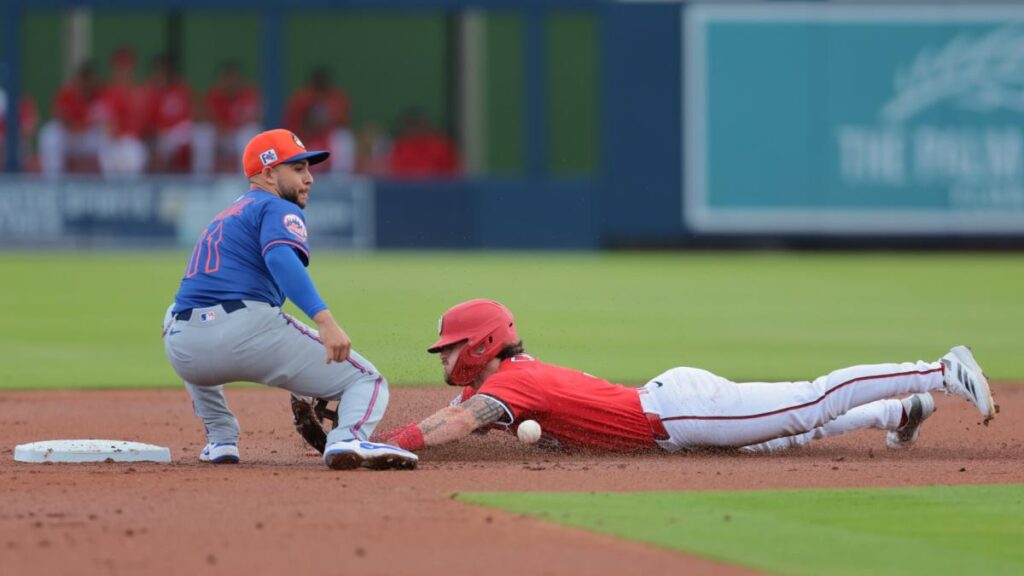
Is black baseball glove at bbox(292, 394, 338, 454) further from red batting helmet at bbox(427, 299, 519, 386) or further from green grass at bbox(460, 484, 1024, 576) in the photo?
green grass at bbox(460, 484, 1024, 576)

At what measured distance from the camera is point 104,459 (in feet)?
23.6

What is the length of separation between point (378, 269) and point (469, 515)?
15.5 metres

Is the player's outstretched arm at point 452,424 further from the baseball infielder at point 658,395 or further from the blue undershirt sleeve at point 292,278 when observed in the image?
the blue undershirt sleeve at point 292,278

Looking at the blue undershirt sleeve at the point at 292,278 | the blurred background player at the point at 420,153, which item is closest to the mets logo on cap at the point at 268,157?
the blue undershirt sleeve at the point at 292,278

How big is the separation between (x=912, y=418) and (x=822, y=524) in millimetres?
2123

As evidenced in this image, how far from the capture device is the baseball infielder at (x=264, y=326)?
671cm

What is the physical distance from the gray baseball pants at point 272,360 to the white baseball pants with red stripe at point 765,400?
122 centimetres

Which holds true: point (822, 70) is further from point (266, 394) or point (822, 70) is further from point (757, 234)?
point (266, 394)

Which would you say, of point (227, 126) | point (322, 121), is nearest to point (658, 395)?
point (227, 126)

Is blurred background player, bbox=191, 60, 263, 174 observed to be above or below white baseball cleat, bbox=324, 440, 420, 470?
above

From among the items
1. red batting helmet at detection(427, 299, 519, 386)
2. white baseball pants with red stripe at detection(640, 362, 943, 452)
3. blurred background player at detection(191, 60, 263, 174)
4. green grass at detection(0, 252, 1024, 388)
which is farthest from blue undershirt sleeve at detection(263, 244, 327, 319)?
blurred background player at detection(191, 60, 263, 174)

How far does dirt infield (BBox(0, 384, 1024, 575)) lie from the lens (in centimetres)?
498

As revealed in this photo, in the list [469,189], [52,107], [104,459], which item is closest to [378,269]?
[469,189]

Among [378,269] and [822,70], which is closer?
[378,269]
